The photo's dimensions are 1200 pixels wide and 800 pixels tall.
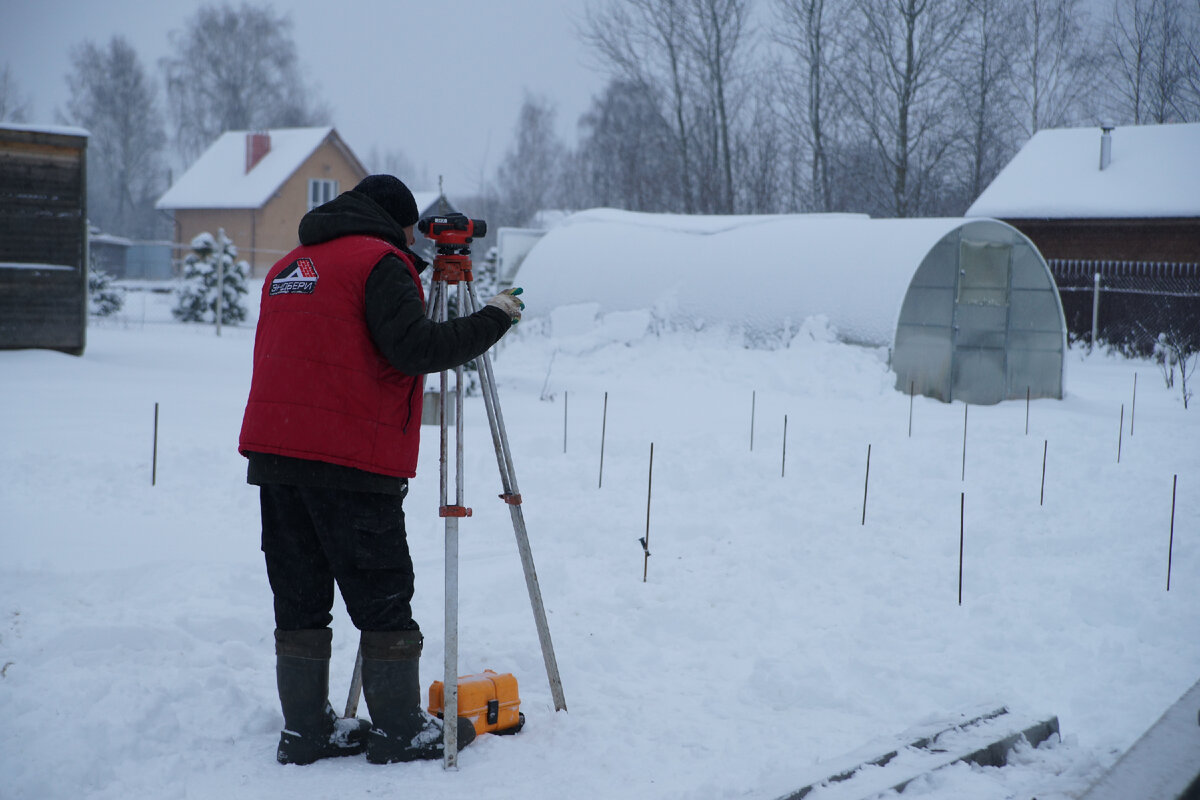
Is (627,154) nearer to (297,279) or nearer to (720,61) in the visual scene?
(720,61)

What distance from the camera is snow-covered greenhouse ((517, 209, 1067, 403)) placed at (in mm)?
13273

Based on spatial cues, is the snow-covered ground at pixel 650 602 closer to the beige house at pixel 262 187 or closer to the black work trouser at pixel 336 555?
the black work trouser at pixel 336 555

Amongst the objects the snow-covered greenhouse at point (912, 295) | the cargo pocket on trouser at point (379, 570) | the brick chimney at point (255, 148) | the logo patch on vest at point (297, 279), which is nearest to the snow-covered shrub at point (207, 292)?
the snow-covered greenhouse at point (912, 295)

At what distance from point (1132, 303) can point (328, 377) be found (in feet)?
73.2

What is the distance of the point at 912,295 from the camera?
13250 millimetres

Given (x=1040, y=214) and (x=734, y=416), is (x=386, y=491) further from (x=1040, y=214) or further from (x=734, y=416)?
(x=1040, y=214)

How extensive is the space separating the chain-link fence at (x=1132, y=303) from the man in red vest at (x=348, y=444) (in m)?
19.8

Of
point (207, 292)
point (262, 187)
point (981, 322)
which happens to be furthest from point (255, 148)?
point (981, 322)

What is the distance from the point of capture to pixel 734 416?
413 inches

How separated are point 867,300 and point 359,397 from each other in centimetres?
1131

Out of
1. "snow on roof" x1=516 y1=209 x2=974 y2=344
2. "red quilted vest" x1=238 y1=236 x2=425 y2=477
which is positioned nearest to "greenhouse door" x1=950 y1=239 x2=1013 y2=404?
"snow on roof" x1=516 y1=209 x2=974 y2=344

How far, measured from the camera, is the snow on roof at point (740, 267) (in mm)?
13578

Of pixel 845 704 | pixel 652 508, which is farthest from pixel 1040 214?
pixel 845 704

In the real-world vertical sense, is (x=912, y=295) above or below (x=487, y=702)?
above
